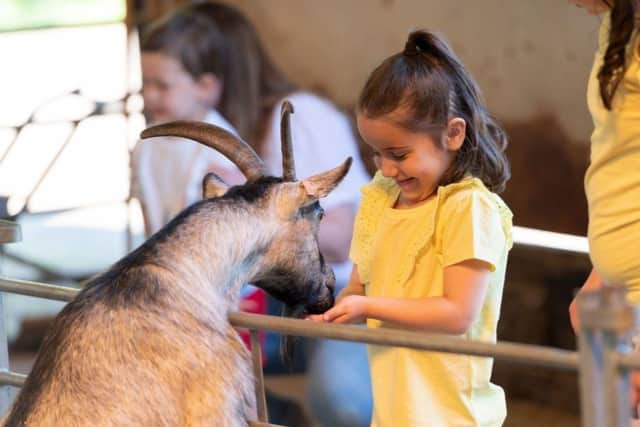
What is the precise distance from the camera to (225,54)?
4.07 meters

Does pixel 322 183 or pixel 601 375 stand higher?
pixel 322 183

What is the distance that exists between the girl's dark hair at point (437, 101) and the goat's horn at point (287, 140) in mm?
125

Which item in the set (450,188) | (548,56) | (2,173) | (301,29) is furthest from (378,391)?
(2,173)

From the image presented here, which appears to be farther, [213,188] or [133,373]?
[213,188]

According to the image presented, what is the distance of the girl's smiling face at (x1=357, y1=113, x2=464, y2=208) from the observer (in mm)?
2029

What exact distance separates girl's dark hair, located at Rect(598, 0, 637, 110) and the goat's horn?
0.50m

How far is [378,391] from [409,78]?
0.51m

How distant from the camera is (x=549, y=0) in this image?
4.56 metres

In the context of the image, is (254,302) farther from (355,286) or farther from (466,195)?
(466,195)

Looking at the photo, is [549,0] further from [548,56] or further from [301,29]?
[301,29]

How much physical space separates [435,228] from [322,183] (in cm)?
19

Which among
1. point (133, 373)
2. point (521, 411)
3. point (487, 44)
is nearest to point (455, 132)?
point (133, 373)

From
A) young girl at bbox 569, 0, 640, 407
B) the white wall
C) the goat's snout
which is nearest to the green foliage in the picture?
the white wall

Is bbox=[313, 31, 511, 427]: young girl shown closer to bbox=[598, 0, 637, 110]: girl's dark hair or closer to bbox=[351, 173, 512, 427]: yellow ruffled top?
bbox=[351, 173, 512, 427]: yellow ruffled top
